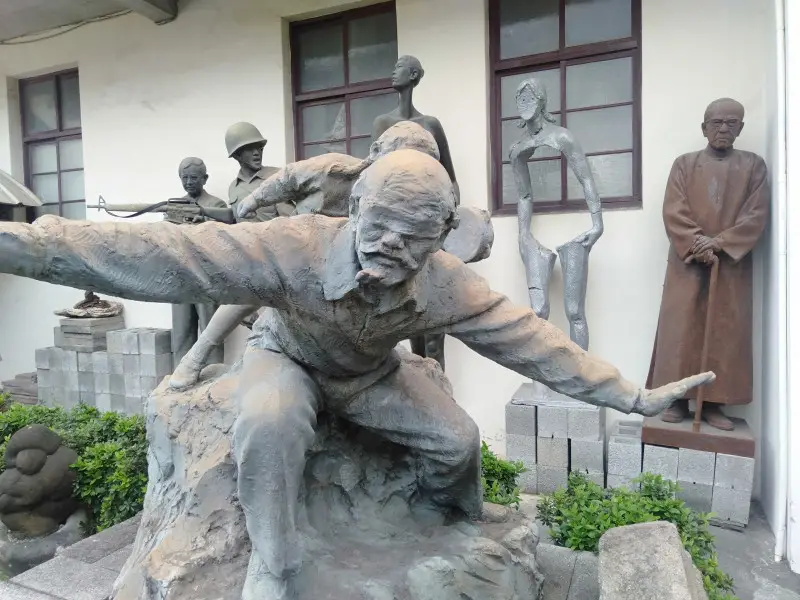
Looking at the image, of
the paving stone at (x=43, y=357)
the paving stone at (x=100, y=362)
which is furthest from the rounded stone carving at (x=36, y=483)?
the paving stone at (x=43, y=357)

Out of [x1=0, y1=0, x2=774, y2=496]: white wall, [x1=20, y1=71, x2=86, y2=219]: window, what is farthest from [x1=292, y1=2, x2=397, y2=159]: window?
[x1=20, y1=71, x2=86, y2=219]: window

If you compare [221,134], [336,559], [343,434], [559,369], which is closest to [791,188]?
[559,369]

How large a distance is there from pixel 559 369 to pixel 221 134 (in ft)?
15.2

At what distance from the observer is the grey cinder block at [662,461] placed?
11.1 ft

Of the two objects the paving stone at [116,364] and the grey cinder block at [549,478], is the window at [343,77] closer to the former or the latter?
the paving stone at [116,364]

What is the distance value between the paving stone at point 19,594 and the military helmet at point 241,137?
10.5 ft

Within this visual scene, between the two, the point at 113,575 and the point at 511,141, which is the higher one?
the point at 511,141

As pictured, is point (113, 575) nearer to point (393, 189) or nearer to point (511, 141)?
point (393, 189)

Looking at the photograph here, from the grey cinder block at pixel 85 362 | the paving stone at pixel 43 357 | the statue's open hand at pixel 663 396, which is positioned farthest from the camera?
the paving stone at pixel 43 357

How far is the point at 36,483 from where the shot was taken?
3189 mm

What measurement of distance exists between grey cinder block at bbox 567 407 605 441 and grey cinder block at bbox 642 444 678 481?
0.27 m

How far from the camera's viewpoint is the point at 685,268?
11.6 ft

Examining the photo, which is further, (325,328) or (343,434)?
(343,434)

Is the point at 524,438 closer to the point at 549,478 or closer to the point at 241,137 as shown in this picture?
the point at 549,478
